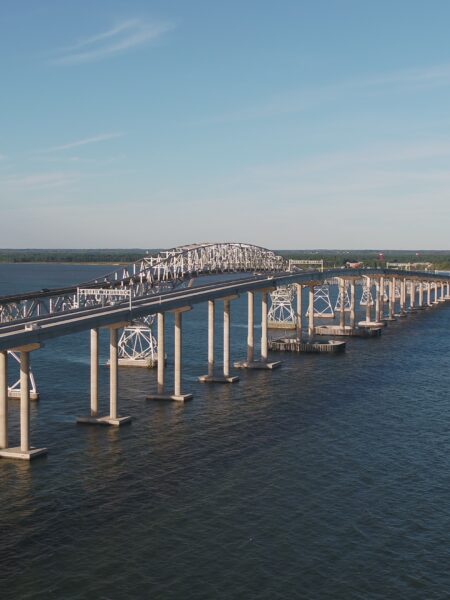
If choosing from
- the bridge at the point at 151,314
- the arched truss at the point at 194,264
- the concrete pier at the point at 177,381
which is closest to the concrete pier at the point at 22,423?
the bridge at the point at 151,314

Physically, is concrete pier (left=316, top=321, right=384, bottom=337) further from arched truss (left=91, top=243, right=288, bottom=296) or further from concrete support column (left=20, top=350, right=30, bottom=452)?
concrete support column (left=20, top=350, right=30, bottom=452)

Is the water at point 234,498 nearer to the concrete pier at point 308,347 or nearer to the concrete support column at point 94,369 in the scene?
the concrete support column at point 94,369

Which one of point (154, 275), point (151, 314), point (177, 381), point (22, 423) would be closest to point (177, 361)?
point (177, 381)

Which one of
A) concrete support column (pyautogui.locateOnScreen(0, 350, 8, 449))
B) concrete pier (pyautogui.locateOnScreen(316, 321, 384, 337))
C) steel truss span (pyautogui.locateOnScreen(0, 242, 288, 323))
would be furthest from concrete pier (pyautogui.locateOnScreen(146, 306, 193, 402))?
concrete pier (pyautogui.locateOnScreen(316, 321, 384, 337))

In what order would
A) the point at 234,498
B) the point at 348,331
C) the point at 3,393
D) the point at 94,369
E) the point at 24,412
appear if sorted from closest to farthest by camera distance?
1. the point at 234,498
2. the point at 24,412
3. the point at 3,393
4. the point at 94,369
5. the point at 348,331

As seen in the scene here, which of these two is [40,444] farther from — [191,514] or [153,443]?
[191,514]

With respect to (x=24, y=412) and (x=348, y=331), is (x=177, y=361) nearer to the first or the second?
(x=24, y=412)

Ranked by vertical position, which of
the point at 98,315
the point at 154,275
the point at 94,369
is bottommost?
the point at 94,369
